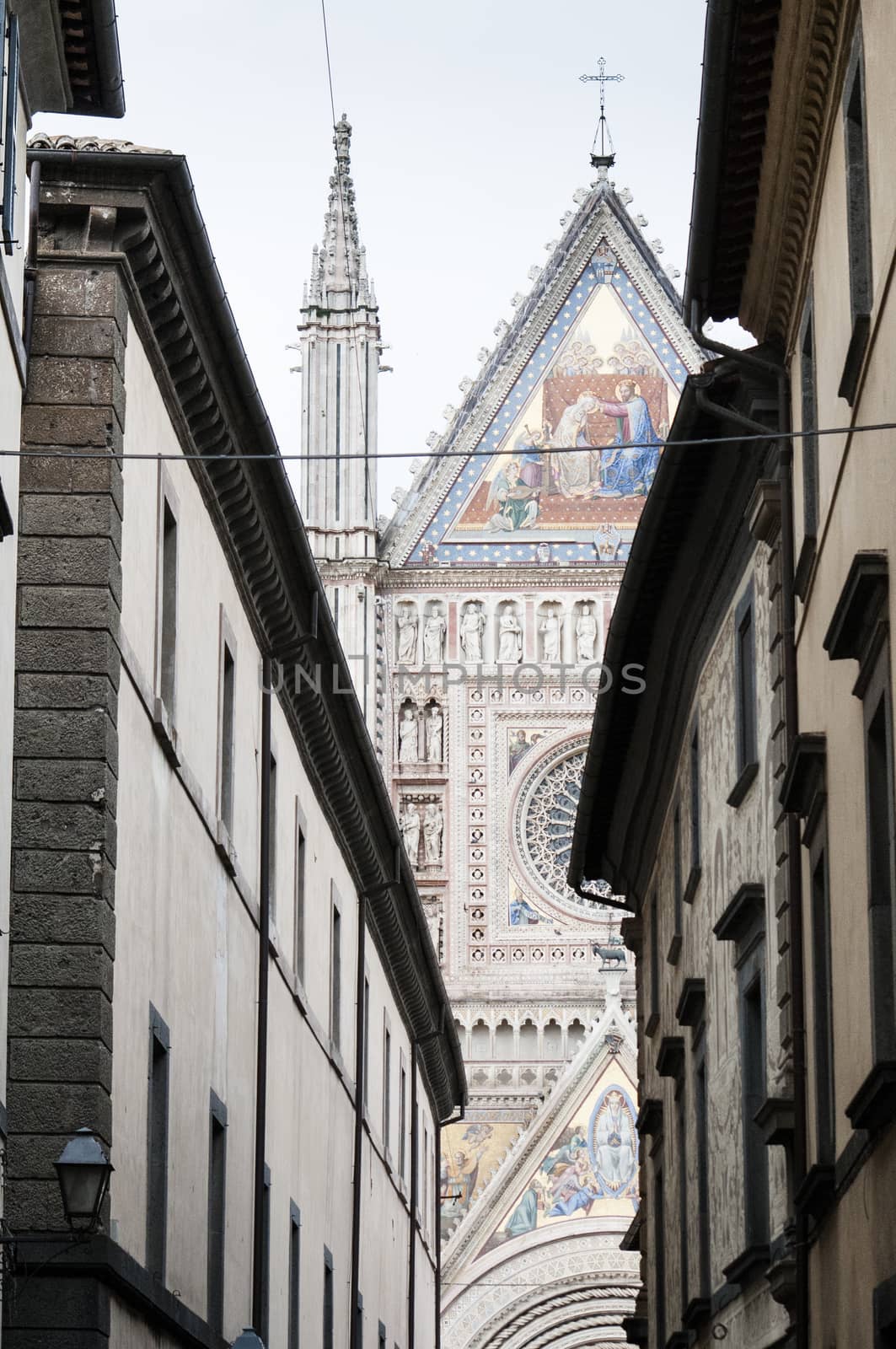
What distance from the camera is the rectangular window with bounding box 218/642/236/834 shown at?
1659cm

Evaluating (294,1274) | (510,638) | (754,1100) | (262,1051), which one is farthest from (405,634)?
(754,1100)

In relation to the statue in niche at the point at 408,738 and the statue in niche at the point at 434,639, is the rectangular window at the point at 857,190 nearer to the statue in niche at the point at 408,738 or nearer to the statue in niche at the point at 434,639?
the statue in niche at the point at 434,639

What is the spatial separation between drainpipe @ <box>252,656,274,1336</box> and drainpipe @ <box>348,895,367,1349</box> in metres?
6.12

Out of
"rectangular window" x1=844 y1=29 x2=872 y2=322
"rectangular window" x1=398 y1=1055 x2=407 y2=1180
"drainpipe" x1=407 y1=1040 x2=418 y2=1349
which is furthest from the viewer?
"drainpipe" x1=407 y1=1040 x2=418 y2=1349

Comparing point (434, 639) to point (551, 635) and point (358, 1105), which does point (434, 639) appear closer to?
point (551, 635)

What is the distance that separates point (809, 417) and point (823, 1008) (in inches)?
107

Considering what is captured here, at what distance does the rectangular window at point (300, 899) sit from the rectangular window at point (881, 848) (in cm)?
1082

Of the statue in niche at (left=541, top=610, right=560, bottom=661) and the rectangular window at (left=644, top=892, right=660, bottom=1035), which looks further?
the statue in niche at (left=541, top=610, right=560, bottom=661)

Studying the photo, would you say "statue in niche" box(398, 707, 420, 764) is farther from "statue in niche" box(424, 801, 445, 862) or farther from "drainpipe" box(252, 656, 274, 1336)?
"drainpipe" box(252, 656, 274, 1336)

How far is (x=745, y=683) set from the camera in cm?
1496

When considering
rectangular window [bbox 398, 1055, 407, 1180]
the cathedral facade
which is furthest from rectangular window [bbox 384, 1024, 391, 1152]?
the cathedral facade

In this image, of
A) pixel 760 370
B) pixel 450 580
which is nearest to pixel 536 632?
pixel 450 580

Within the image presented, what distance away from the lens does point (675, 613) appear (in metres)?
17.3

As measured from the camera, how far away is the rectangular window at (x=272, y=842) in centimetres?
1838
